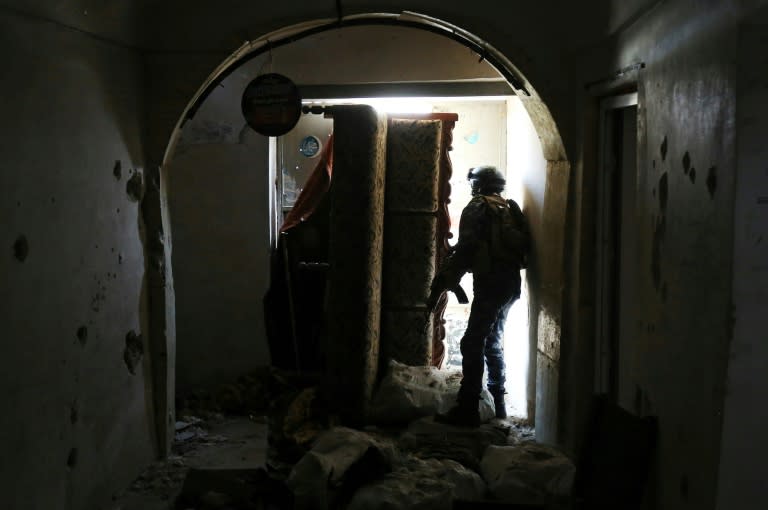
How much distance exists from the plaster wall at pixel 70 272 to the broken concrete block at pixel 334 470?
3.44 ft

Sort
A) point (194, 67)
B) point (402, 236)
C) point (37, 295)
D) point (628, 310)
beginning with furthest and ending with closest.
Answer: point (402, 236) < point (194, 67) < point (628, 310) < point (37, 295)

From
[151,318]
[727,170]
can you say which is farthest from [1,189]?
[727,170]

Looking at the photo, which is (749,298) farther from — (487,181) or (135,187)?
(487,181)

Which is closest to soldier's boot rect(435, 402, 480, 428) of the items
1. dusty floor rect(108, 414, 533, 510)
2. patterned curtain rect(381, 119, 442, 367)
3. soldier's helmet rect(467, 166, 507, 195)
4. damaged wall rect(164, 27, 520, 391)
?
dusty floor rect(108, 414, 533, 510)

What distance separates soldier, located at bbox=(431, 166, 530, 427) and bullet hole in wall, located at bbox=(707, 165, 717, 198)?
3.21 metres

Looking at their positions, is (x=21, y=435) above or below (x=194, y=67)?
below

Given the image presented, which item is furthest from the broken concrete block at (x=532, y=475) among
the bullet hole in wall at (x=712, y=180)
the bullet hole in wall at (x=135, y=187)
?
the bullet hole in wall at (x=135, y=187)

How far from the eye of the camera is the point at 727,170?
2.39m

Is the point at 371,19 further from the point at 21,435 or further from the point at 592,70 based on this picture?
the point at 21,435

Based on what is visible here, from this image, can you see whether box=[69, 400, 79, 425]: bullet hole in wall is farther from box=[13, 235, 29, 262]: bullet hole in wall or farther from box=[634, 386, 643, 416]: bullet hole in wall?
box=[634, 386, 643, 416]: bullet hole in wall

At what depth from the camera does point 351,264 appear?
227 inches

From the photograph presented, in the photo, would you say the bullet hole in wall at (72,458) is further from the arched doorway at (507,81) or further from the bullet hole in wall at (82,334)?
the arched doorway at (507,81)

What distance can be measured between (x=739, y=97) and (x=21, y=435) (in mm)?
2884

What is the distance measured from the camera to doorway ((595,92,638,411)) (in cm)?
412
